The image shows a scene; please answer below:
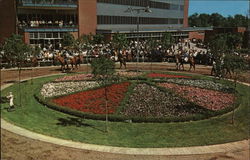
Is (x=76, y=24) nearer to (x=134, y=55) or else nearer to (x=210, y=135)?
(x=134, y=55)

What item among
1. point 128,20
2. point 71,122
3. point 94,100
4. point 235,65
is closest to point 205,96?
point 235,65

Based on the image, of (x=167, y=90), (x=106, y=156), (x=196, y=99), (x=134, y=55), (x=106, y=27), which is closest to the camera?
(x=106, y=156)

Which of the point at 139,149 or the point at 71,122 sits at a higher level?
the point at 71,122

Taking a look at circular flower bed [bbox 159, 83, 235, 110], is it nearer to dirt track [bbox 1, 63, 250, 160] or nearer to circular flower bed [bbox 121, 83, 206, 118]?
circular flower bed [bbox 121, 83, 206, 118]

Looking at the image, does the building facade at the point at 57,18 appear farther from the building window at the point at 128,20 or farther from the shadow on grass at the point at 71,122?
the shadow on grass at the point at 71,122

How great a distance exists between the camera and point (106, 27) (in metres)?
68.2

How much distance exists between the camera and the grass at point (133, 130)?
52.0ft

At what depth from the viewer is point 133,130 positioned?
17.9 meters

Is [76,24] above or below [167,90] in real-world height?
above

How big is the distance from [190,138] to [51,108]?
1007cm

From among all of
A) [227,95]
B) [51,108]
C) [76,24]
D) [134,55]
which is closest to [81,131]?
[51,108]

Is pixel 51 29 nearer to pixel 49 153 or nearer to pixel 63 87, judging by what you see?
pixel 63 87

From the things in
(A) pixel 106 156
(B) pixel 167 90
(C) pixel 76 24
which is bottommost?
(A) pixel 106 156

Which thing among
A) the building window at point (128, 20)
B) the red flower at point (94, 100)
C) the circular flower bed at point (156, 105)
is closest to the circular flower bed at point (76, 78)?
the red flower at point (94, 100)
